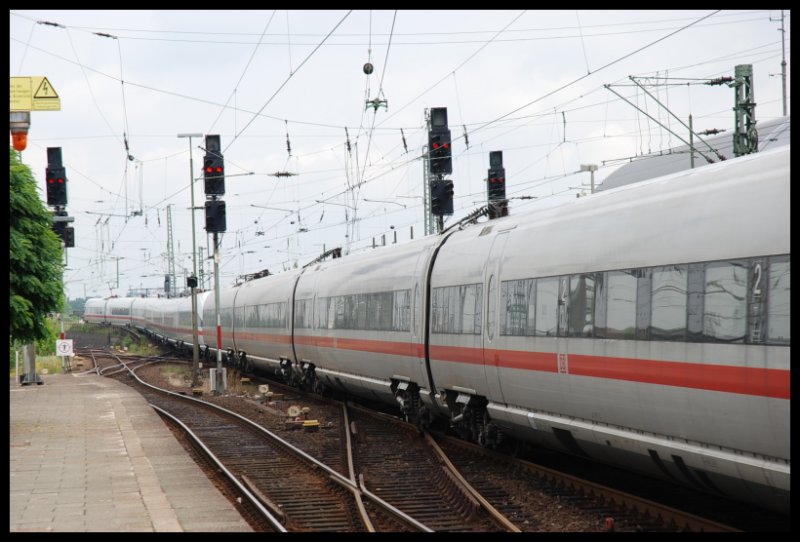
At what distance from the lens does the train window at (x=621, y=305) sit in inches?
Result: 371

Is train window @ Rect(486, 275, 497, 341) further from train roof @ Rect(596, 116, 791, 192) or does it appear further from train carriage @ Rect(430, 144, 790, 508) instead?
train roof @ Rect(596, 116, 791, 192)

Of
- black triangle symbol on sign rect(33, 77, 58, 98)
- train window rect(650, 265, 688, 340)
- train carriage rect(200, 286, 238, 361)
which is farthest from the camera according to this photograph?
train carriage rect(200, 286, 238, 361)

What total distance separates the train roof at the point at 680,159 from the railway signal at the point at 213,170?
2025cm

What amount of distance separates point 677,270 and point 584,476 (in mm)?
4393

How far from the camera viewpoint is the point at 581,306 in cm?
1036

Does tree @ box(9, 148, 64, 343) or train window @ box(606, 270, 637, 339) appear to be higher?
tree @ box(9, 148, 64, 343)

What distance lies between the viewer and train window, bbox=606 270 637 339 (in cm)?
941

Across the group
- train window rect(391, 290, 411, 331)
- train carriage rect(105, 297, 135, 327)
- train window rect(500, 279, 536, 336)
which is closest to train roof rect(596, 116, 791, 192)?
train window rect(391, 290, 411, 331)

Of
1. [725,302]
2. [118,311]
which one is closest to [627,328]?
[725,302]

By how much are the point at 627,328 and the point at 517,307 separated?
2.63m

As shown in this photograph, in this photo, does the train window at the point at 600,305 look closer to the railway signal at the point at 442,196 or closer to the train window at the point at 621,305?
the train window at the point at 621,305

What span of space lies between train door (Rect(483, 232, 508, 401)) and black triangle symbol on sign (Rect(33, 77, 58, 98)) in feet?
18.7

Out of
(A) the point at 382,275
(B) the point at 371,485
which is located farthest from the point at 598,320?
(A) the point at 382,275
